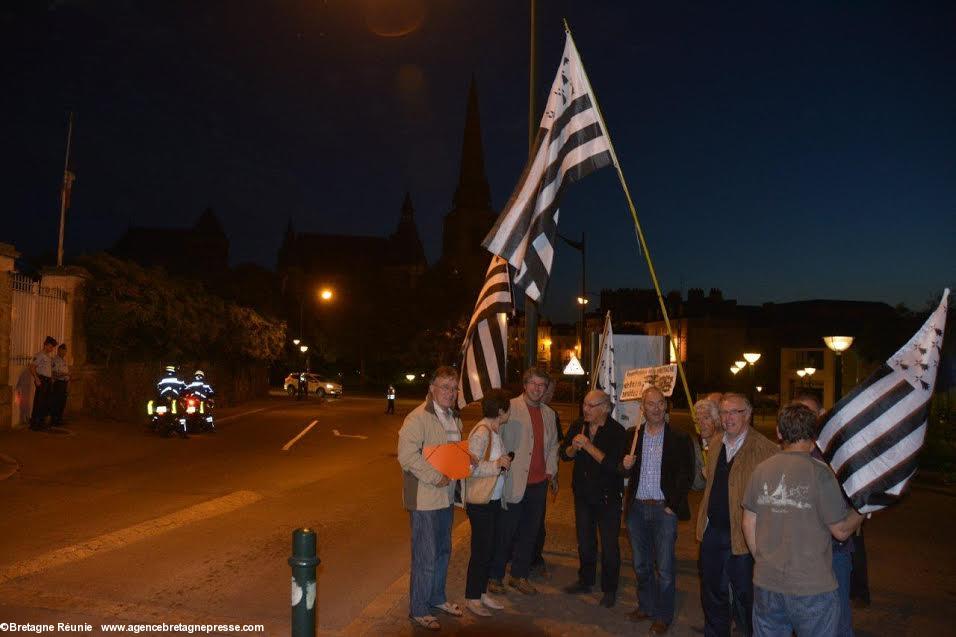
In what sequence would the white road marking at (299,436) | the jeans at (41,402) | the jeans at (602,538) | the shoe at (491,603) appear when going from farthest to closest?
the white road marking at (299,436)
the jeans at (41,402)
the jeans at (602,538)
the shoe at (491,603)

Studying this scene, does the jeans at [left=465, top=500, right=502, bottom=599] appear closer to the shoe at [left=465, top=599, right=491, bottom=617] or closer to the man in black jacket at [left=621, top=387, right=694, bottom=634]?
the shoe at [left=465, top=599, right=491, bottom=617]

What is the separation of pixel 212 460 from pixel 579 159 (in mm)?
10471

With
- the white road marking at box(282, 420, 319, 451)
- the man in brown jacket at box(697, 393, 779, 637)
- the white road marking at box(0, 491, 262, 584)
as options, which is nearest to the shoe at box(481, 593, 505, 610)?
the man in brown jacket at box(697, 393, 779, 637)

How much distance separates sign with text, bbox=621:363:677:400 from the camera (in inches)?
290

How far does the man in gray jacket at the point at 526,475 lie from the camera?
6.84 metres

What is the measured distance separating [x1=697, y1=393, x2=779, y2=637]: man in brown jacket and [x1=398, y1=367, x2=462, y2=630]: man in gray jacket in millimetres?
1858

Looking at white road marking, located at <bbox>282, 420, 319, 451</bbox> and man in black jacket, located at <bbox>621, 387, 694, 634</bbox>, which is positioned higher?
man in black jacket, located at <bbox>621, 387, 694, 634</bbox>

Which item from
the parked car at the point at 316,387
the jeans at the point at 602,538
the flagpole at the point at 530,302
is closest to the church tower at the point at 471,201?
the parked car at the point at 316,387

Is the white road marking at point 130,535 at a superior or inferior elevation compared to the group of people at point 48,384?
inferior

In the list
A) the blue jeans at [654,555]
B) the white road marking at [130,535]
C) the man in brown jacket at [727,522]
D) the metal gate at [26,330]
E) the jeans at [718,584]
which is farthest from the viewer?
the metal gate at [26,330]

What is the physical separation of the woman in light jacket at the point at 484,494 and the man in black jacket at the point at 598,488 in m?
0.75

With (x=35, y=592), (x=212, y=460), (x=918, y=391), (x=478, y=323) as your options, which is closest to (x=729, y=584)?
(x=918, y=391)

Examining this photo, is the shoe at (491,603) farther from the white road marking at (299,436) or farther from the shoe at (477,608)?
the white road marking at (299,436)

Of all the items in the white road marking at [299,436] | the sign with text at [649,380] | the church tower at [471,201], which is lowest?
the white road marking at [299,436]
